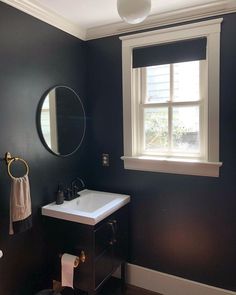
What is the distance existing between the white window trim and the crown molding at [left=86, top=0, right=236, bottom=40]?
0.06 meters

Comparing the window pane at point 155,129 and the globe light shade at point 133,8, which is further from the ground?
the globe light shade at point 133,8

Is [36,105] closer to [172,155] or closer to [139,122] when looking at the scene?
[139,122]

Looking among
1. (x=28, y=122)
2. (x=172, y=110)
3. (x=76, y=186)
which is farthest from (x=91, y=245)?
(x=172, y=110)

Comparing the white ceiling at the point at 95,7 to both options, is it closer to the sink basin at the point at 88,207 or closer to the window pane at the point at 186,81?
the window pane at the point at 186,81

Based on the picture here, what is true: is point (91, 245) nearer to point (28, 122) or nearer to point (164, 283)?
point (164, 283)

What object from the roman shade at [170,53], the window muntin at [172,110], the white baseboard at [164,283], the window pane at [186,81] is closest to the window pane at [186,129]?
the window muntin at [172,110]

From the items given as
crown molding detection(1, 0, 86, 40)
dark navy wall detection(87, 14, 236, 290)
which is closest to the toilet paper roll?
dark navy wall detection(87, 14, 236, 290)

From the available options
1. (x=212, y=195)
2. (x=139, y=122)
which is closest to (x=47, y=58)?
(x=139, y=122)

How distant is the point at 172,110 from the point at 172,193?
2.40ft

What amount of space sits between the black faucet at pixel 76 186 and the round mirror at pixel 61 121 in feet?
0.94

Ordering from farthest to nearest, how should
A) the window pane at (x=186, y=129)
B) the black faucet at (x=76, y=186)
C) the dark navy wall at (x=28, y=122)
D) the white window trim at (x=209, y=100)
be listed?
the black faucet at (x=76, y=186) < the window pane at (x=186, y=129) < the white window trim at (x=209, y=100) < the dark navy wall at (x=28, y=122)

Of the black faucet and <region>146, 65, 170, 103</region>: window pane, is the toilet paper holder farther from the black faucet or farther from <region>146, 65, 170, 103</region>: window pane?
<region>146, 65, 170, 103</region>: window pane

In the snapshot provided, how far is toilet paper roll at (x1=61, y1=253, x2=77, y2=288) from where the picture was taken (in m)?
1.80

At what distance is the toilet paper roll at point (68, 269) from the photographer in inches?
71.1
